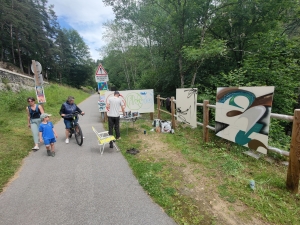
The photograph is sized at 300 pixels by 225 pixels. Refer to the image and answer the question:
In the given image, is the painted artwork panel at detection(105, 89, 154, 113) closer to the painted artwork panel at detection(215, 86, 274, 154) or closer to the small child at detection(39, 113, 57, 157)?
the small child at detection(39, 113, 57, 157)

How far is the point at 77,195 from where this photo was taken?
265 cm

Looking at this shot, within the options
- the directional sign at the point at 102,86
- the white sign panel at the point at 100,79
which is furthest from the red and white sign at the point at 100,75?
the directional sign at the point at 102,86

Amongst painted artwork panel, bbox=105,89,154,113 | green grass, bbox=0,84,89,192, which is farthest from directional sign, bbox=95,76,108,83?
green grass, bbox=0,84,89,192

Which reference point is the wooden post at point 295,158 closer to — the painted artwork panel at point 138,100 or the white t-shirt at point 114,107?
the white t-shirt at point 114,107

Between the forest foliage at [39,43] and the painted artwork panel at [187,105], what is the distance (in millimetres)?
26644

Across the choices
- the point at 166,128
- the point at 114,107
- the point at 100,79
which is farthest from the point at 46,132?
the point at 166,128

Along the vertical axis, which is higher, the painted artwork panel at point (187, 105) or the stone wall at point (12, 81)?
the stone wall at point (12, 81)

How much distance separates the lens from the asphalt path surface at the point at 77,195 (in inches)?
85.4

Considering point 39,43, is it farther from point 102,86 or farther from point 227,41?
point 227,41

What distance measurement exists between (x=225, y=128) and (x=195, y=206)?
232cm

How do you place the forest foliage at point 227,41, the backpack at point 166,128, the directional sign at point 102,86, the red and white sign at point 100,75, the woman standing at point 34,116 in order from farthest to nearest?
the directional sign at point 102,86
the red and white sign at point 100,75
the forest foliage at point 227,41
the backpack at point 166,128
the woman standing at point 34,116

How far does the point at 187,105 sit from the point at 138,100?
8.75ft

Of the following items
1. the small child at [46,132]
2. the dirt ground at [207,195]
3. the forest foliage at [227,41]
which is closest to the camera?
the dirt ground at [207,195]

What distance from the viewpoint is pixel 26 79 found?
15484 millimetres
